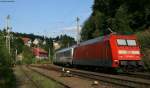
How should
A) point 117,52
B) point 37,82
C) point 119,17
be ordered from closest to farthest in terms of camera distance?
1. point 37,82
2. point 117,52
3. point 119,17

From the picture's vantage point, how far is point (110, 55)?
29.2 m

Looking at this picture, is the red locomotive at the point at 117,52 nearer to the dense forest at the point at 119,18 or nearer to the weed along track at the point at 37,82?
the weed along track at the point at 37,82

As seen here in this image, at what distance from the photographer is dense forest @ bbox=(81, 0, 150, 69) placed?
177 ft

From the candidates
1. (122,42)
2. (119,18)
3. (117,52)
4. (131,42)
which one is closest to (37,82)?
(117,52)

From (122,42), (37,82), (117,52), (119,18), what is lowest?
(37,82)

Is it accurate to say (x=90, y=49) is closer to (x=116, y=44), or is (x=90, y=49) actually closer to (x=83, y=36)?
(x=116, y=44)

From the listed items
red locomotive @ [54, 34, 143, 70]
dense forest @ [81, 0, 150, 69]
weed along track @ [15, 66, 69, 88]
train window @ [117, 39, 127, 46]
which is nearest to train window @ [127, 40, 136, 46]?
red locomotive @ [54, 34, 143, 70]

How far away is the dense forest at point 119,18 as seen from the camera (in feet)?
177

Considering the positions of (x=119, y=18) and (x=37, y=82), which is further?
(x=119, y=18)

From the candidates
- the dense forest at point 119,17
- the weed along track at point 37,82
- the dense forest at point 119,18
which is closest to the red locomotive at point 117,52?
the weed along track at point 37,82

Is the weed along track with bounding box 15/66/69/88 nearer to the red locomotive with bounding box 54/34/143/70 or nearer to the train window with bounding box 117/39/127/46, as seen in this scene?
the red locomotive with bounding box 54/34/143/70

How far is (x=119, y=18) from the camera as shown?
5719 cm

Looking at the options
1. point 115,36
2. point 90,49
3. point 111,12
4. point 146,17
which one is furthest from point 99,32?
point 115,36

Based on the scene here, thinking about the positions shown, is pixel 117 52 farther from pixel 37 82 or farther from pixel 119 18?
pixel 119 18
